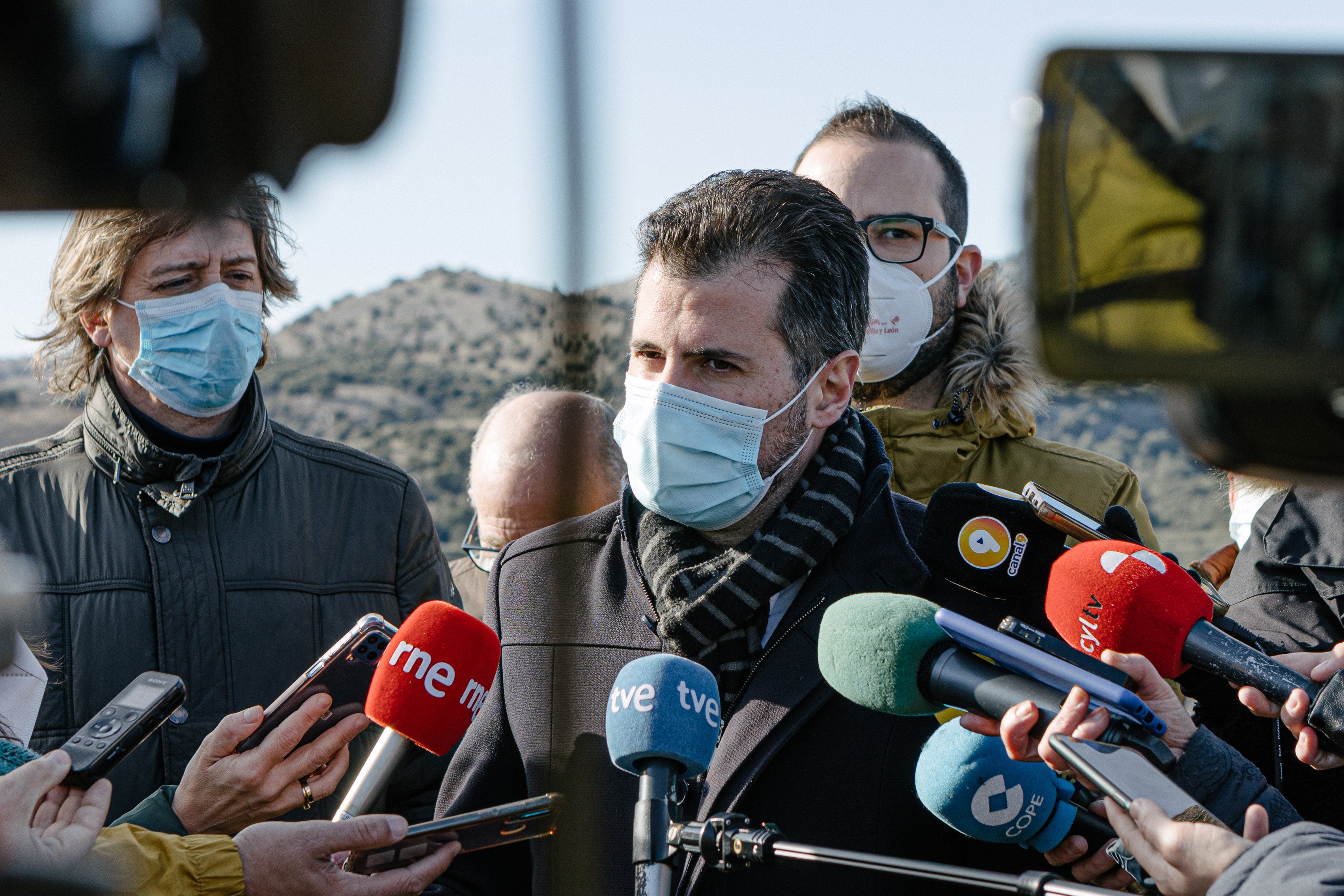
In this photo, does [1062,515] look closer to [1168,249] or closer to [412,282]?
[1168,249]

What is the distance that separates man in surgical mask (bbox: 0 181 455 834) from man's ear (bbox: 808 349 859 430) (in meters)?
1.23

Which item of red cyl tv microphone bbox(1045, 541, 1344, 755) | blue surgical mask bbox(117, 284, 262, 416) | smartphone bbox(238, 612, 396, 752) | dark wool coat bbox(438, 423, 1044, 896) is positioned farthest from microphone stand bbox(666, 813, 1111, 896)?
blue surgical mask bbox(117, 284, 262, 416)

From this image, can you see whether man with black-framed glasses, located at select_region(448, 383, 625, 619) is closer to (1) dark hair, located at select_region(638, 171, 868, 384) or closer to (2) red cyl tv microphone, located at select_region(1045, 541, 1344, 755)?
(1) dark hair, located at select_region(638, 171, 868, 384)

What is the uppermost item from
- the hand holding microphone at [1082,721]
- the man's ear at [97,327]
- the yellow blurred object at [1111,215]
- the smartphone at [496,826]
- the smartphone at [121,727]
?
the yellow blurred object at [1111,215]

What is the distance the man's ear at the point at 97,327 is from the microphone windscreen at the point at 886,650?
2.28 m

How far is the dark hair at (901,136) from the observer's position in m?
3.82

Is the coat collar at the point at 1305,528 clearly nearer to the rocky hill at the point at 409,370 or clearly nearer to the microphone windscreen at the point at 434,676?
the microphone windscreen at the point at 434,676

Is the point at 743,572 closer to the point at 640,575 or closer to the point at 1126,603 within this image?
the point at 640,575

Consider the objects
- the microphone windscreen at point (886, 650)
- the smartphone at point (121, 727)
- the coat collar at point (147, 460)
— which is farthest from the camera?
the coat collar at point (147, 460)

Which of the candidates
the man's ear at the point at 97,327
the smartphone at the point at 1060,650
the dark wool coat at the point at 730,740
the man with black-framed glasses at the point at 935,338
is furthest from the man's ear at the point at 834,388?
the man's ear at the point at 97,327

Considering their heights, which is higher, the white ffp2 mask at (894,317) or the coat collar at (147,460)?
the white ffp2 mask at (894,317)

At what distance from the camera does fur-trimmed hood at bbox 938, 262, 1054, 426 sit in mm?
3539

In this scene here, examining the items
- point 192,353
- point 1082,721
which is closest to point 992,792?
point 1082,721

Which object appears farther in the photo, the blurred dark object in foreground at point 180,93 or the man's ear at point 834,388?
the man's ear at point 834,388
